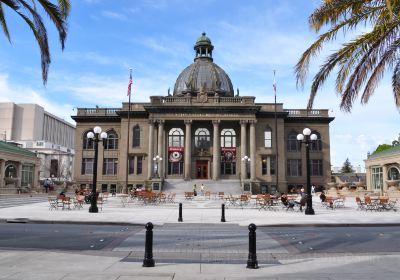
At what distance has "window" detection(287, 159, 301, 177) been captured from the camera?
2448 inches

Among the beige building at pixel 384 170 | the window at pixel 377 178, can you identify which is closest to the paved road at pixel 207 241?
the beige building at pixel 384 170

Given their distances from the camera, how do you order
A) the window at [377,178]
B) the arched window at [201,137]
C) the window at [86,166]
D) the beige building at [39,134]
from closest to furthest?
the window at [377,178], the arched window at [201,137], the window at [86,166], the beige building at [39,134]

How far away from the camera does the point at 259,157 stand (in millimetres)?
60031

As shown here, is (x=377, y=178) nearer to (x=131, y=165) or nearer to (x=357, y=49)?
(x=131, y=165)

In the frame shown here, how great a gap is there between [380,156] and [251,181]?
17.1 meters

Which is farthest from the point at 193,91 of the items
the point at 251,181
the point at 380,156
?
the point at 380,156

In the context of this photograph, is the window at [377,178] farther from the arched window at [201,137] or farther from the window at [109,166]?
the window at [109,166]

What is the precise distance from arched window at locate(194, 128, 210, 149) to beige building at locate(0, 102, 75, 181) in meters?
79.7

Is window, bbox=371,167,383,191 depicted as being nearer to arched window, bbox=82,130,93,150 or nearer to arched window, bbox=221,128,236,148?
arched window, bbox=221,128,236,148

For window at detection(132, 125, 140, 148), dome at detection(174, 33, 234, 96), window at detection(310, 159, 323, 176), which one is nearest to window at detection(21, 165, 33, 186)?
window at detection(132, 125, 140, 148)

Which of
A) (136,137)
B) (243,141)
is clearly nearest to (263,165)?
(243,141)

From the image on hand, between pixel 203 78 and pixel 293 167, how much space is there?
22.9 metres

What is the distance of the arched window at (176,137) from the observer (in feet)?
199

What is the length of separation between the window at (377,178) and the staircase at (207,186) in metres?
18.0
